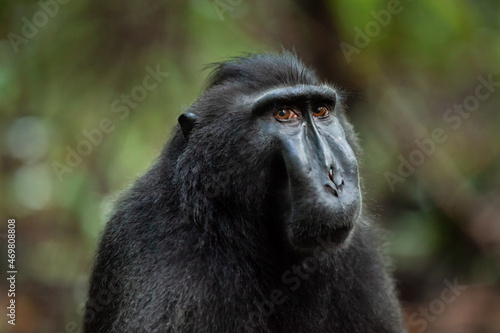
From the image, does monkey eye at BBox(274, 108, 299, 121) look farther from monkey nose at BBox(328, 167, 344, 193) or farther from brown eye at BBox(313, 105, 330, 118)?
monkey nose at BBox(328, 167, 344, 193)

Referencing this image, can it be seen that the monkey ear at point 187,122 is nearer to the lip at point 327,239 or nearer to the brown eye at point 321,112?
the brown eye at point 321,112

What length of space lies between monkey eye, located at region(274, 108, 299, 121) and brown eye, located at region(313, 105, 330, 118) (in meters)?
0.19

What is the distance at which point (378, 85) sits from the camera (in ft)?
29.0

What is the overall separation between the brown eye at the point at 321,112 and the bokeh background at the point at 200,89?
1.71m

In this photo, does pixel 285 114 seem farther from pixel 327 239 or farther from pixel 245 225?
pixel 327 239

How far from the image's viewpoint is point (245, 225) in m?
4.35

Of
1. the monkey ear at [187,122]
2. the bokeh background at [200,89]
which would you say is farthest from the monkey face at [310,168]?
the bokeh background at [200,89]

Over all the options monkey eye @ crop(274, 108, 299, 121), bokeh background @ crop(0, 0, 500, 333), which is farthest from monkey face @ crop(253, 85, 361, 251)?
bokeh background @ crop(0, 0, 500, 333)

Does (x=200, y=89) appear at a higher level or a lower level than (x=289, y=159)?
higher

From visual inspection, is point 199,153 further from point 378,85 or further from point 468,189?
point 468,189

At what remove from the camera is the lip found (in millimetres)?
4049

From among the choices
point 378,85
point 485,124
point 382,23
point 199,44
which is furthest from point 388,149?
point 199,44

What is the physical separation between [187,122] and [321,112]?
3.36 ft

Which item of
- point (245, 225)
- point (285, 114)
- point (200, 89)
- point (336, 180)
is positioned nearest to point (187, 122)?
point (285, 114)
